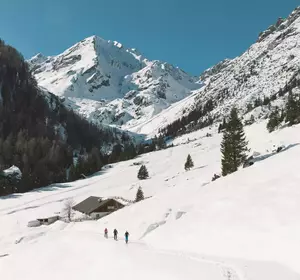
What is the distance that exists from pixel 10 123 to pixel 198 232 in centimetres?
17338

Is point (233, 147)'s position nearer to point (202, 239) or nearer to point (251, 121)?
point (202, 239)

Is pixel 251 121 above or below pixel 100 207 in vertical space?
above

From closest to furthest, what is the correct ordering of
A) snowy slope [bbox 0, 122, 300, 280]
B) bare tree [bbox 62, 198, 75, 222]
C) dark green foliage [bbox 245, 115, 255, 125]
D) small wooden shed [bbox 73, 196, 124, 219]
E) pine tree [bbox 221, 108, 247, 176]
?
1. snowy slope [bbox 0, 122, 300, 280]
2. pine tree [bbox 221, 108, 247, 176]
3. small wooden shed [bbox 73, 196, 124, 219]
4. bare tree [bbox 62, 198, 75, 222]
5. dark green foliage [bbox 245, 115, 255, 125]

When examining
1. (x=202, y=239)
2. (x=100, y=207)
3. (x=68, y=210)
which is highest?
(x=100, y=207)

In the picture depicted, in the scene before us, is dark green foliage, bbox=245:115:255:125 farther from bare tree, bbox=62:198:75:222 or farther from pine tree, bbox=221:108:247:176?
bare tree, bbox=62:198:75:222

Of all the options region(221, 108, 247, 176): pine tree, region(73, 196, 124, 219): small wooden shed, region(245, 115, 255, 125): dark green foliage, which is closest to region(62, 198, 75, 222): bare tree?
region(73, 196, 124, 219): small wooden shed

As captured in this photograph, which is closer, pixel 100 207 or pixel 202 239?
pixel 202 239

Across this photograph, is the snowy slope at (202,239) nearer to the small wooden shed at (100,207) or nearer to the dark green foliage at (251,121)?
the small wooden shed at (100,207)

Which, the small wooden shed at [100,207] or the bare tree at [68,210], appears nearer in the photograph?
the small wooden shed at [100,207]

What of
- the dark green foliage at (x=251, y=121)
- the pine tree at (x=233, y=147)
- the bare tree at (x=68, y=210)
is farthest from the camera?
the dark green foliage at (x=251, y=121)


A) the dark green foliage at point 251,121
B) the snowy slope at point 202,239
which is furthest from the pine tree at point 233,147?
the dark green foliage at point 251,121

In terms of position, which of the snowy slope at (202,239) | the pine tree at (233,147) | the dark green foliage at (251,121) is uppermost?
the dark green foliage at (251,121)

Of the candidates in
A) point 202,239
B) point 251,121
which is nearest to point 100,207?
point 202,239

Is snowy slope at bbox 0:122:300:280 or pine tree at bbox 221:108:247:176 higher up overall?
pine tree at bbox 221:108:247:176
